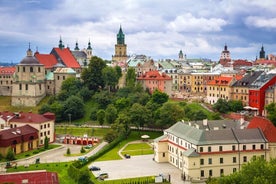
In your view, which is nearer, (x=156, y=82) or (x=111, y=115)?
(x=111, y=115)

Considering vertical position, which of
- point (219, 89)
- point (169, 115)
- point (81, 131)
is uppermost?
point (219, 89)

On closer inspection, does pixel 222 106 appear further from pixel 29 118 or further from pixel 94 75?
pixel 29 118

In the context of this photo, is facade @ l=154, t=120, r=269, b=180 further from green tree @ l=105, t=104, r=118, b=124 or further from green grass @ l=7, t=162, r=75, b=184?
green tree @ l=105, t=104, r=118, b=124

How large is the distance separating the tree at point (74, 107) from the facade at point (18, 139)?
17.9 meters

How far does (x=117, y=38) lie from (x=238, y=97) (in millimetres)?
78732

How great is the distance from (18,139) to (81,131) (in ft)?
55.2

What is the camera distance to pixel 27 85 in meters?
106

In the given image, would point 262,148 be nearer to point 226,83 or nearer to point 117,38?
point 226,83

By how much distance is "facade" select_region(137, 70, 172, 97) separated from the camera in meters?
108

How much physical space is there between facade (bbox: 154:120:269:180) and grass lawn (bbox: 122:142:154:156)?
1078 cm

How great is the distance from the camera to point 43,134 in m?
78.6

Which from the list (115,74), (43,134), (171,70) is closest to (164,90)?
(115,74)

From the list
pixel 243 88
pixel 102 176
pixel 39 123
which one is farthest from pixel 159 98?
pixel 102 176

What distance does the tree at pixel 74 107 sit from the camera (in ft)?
310
